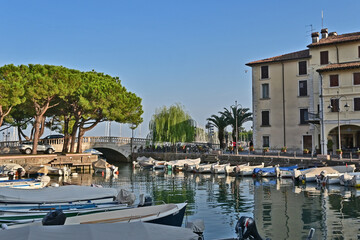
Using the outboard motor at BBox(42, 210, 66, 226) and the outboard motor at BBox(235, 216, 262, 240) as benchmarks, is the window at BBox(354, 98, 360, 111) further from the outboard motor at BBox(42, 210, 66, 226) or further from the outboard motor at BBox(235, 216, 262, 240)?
the outboard motor at BBox(42, 210, 66, 226)

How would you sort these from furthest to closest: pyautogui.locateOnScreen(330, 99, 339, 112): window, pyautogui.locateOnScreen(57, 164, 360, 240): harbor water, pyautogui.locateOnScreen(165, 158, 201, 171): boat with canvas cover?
pyautogui.locateOnScreen(165, 158, 201, 171): boat with canvas cover < pyautogui.locateOnScreen(330, 99, 339, 112): window < pyautogui.locateOnScreen(57, 164, 360, 240): harbor water

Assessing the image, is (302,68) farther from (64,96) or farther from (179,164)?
(64,96)

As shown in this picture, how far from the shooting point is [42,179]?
28234 millimetres

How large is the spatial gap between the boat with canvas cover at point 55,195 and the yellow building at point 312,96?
87.1 ft

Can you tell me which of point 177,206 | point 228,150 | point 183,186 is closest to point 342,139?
point 228,150

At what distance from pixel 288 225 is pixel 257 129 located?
3179cm

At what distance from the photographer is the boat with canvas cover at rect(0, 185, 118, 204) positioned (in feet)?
52.3

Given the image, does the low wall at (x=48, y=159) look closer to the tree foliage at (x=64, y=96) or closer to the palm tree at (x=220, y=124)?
the tree foliage at (x=64, y=96)

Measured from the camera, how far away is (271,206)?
20.3 meters

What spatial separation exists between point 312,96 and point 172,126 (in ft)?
70.1

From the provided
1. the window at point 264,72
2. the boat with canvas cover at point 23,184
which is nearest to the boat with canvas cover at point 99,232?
the boat with canvas cover at point 23,184

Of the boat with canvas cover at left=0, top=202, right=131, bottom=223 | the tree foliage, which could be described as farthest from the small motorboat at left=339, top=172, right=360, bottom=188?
the tree foliage

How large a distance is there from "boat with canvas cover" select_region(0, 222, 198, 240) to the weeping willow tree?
154ft

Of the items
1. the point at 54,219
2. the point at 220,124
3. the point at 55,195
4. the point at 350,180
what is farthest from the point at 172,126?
the point at 54,219
